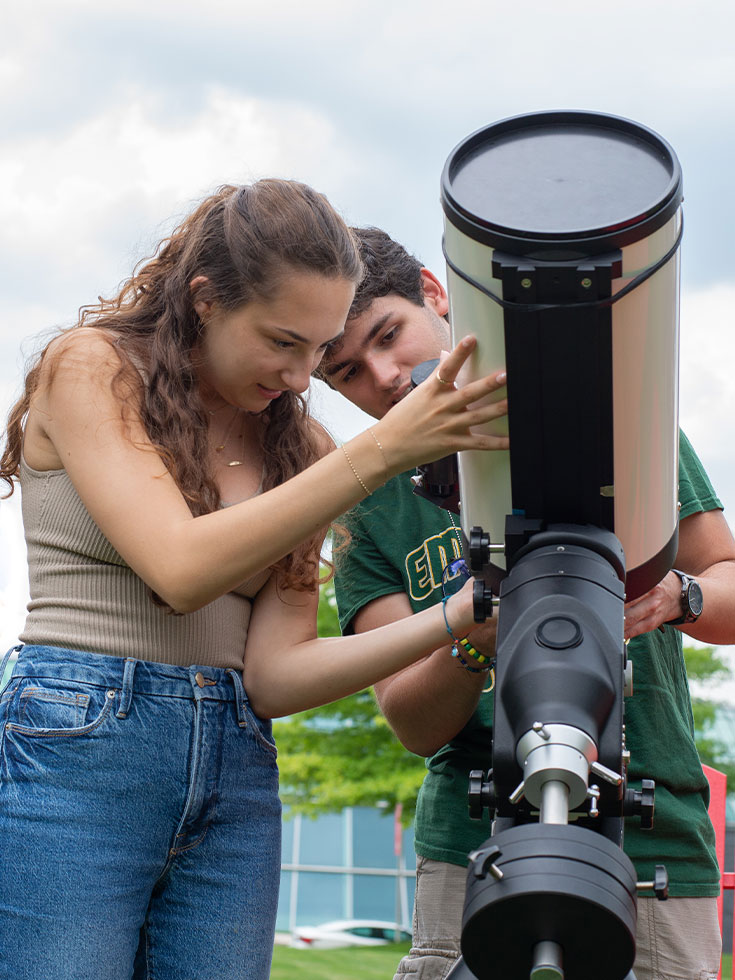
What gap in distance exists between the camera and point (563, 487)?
5.08 ft

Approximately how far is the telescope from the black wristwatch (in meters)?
0.23

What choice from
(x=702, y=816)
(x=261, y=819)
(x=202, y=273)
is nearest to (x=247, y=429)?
(x=202, y=273)

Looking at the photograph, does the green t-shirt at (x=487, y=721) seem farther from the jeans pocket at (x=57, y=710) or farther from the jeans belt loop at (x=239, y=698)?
the jeans pocket at (x=57, y=710)

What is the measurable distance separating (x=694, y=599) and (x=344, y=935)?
2088 centimetres

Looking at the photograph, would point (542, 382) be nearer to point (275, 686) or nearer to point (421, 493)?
point (421, 493)

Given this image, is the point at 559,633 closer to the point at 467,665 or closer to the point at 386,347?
the point at 467,665

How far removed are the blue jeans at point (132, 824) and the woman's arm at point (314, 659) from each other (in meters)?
0.08

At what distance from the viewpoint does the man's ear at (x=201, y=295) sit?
224 cm

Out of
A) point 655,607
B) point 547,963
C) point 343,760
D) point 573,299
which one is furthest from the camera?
point 343,760

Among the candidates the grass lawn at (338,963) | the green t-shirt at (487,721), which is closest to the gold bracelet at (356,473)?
the green t-shirt at (487,721)

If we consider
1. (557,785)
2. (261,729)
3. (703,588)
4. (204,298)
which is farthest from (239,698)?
(557,785)

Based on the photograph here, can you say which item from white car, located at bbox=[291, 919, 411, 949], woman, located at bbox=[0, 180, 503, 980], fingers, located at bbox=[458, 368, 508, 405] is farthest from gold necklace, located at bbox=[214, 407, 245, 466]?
white car, located at bbox=[291, 919, 411, 949]

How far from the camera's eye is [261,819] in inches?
86.0

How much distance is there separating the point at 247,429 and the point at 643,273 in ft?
3.97
